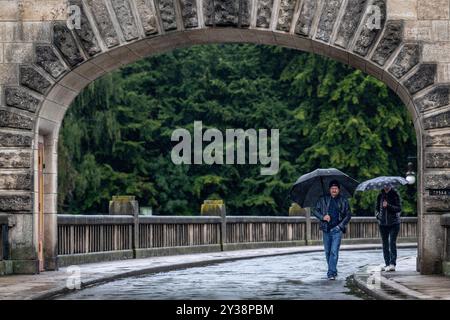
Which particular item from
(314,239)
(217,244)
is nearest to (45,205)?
(217,244)

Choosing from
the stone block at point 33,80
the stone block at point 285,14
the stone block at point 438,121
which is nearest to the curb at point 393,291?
the stone block at point 438,121

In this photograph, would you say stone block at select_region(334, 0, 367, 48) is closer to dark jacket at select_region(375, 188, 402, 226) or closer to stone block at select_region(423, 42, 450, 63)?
stone block at select_region(423, 42, 450, 63)

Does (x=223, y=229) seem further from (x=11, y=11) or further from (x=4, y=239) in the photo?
(x=11, y=11)

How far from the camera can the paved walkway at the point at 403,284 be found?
15.3 m

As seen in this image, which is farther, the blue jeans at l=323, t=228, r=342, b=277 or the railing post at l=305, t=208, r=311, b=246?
the railing post at l=305, t=208, r=311, b=246

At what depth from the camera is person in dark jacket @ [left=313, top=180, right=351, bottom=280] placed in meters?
20.1

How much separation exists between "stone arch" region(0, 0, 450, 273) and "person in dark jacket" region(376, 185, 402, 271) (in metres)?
1.02

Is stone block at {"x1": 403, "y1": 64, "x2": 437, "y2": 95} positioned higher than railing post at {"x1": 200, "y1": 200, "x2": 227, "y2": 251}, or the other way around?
stone block at {"x1": 403, "y1": 64, "x2": 437, "y2": 95}

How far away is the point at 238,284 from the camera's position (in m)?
19.0

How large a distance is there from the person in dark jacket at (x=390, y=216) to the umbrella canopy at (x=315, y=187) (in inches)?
22.4

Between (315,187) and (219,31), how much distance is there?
333 cm

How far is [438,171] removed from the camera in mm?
19656

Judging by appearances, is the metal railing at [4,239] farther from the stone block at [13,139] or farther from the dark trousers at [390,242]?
the dark trousers at [390,242]

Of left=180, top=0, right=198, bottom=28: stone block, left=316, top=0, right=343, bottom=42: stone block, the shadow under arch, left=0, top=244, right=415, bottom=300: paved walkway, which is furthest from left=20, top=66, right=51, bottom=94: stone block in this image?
left=316, top=0, right=343, bottom=42: stone block
